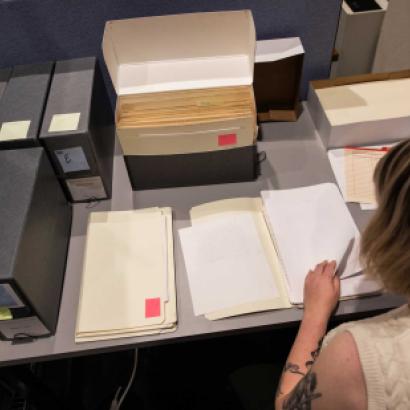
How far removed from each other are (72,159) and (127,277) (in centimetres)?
31

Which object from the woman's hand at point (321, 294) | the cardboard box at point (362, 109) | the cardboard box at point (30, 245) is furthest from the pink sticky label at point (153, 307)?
the cardboard box at point (362, 109)

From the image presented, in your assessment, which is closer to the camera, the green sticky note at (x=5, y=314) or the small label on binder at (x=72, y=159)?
the green sticky note at (x=5, y=314)

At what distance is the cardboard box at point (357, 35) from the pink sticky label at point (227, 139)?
115 cm

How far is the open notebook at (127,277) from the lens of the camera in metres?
0.87

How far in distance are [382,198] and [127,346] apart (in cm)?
58

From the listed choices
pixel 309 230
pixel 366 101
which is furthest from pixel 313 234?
pixel 366 101

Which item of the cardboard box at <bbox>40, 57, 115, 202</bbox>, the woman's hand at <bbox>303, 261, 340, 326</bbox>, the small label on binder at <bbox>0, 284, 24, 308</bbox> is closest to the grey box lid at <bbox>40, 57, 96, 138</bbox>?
the cardboard box at <bbox>40, 57, 115, 202</bbox>

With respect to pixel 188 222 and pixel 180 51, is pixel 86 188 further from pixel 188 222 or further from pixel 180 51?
pixel 180 51

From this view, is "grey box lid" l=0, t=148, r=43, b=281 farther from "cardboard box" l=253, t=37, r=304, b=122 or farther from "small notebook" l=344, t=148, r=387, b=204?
"small notebook" l=344, t=148, r=387, b=204

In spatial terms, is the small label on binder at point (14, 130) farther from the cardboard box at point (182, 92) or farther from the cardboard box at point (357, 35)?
the cardboard box at point (357, 35)

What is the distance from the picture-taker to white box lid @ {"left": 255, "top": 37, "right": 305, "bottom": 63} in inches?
43.2

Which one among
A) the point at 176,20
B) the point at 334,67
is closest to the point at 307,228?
the point at 176,20

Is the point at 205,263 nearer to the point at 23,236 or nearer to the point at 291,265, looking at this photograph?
the point at 291,265

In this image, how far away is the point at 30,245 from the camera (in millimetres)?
811
